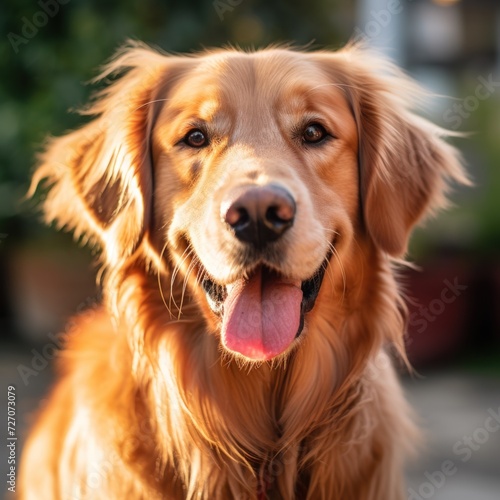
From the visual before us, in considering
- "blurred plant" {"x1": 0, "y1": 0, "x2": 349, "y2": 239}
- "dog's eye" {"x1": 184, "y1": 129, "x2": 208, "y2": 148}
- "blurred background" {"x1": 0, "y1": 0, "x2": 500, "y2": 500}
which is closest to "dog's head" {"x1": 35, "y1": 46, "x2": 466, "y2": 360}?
"dog's eye" {"x1": 184, "y1": 129, "x2": 208, "y2": 148}

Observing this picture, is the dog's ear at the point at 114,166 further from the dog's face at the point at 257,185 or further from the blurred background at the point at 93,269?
the blurred background at the point at 93,269

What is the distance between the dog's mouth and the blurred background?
252 cm

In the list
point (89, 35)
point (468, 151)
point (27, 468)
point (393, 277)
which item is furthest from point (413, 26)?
point (27, 468)

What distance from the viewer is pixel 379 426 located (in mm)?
2781

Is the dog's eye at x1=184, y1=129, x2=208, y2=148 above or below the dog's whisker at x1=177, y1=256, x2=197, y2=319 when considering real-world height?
above

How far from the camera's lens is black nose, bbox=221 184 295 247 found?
2270 millimetres

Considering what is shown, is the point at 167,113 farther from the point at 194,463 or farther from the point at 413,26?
the point at 413,26

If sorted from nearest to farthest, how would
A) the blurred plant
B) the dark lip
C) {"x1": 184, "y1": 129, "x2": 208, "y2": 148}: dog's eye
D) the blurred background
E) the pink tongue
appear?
the pink tongue → the dark lip → {"x1": 184, "y1": 129, "x2": 208, "y2": 148}: dog's eye → the blurred background → the blurred plant

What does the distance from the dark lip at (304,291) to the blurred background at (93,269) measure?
2.43 metres

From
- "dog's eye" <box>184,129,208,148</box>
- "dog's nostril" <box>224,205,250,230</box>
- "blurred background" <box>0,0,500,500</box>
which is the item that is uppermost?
"dog's eye" <box>184,129,208,148</box>

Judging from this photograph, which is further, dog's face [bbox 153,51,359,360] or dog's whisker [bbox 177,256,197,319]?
dog's whisker [bbox 177,256,197,319]

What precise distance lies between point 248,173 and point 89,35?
3912 mm

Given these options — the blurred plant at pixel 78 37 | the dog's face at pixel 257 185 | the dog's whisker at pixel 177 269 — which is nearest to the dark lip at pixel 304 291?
the dog's face at pixel 257 185

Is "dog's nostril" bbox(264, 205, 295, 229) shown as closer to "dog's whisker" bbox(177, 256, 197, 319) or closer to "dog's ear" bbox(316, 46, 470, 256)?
"dog's whisker" bbox(177, 256, 197, 319)
